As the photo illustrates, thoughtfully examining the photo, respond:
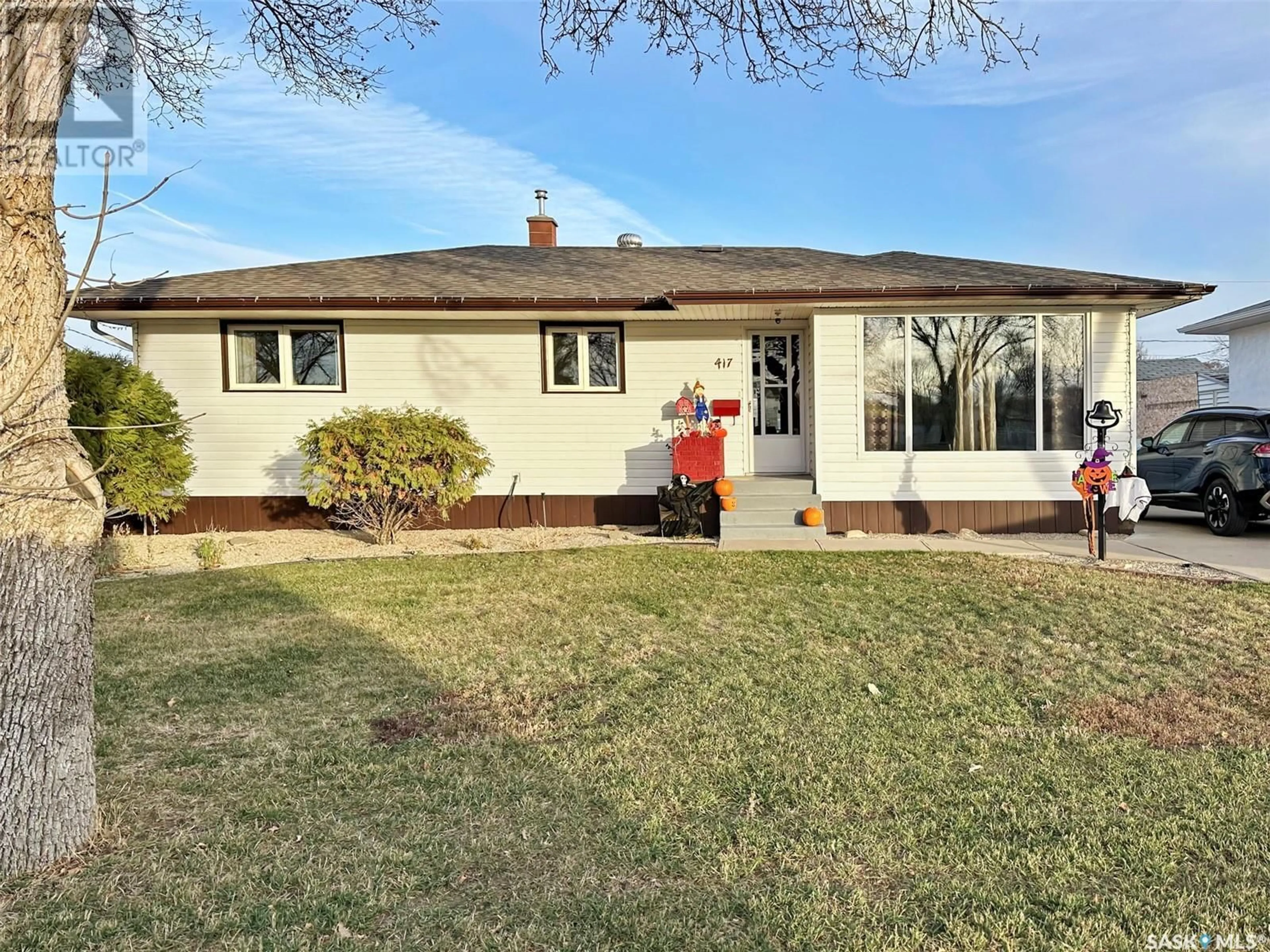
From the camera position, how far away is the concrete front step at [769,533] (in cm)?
889

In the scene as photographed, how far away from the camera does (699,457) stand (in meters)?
9.39

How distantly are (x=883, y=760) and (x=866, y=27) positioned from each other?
4.90 meters

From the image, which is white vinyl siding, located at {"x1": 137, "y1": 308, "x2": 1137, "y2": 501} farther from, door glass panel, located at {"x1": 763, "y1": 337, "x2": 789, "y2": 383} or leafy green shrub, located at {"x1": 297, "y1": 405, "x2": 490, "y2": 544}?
leafy green shrub, located at {"x1": 297, "y1": 405, "x2": 490, "y2": 544}

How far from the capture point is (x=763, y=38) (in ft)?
16.7

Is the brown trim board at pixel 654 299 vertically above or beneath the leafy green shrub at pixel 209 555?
above

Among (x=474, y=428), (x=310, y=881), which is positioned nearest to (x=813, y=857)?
(x=310, y=881)

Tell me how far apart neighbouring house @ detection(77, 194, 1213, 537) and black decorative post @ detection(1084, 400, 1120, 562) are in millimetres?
1295

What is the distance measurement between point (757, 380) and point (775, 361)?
395 mm

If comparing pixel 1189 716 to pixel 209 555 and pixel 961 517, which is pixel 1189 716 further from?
pixel 209 555

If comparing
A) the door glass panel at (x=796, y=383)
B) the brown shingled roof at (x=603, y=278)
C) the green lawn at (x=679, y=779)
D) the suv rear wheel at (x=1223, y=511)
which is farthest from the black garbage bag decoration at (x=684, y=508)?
the suv rear wheel at (x=1223, y=511)

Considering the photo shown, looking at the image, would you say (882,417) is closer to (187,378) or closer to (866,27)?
(866,27)

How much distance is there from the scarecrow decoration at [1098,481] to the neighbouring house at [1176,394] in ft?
57.0

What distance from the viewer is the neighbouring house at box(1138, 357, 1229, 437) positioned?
2302 cm

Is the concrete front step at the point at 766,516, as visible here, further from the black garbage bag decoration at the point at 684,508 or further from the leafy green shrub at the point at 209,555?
the leafy green shrub at the point at 209,555
